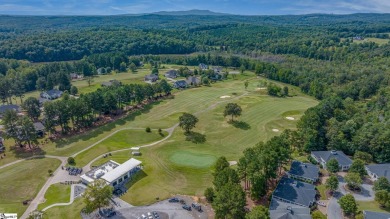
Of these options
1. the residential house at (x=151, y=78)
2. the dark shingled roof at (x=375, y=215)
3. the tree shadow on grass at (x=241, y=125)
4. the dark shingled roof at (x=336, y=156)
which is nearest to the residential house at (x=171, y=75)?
the residential house at (x=151, y=78)

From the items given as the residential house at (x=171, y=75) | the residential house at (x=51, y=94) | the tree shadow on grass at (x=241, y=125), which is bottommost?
the tree shadow on grass at (x=241, y=125)

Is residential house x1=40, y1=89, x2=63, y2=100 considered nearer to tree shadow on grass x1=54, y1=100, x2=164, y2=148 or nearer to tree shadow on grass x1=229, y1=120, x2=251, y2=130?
tree shadow on grass x1=54, y1=100, x2=164, y2=148

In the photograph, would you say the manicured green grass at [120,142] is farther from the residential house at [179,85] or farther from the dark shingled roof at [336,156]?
the residential house at [179,85]

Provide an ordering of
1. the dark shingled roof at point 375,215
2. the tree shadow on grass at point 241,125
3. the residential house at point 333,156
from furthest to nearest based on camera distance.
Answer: the tree shadow on grass at point 241,125
the residential house at point 333,156
the dark shingled roof at point 375,215

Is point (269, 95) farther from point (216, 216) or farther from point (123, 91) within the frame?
point (216, 216)

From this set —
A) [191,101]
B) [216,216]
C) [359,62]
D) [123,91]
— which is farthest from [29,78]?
[359,62]

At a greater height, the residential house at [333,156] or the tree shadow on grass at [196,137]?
the residential house at [333,156]
